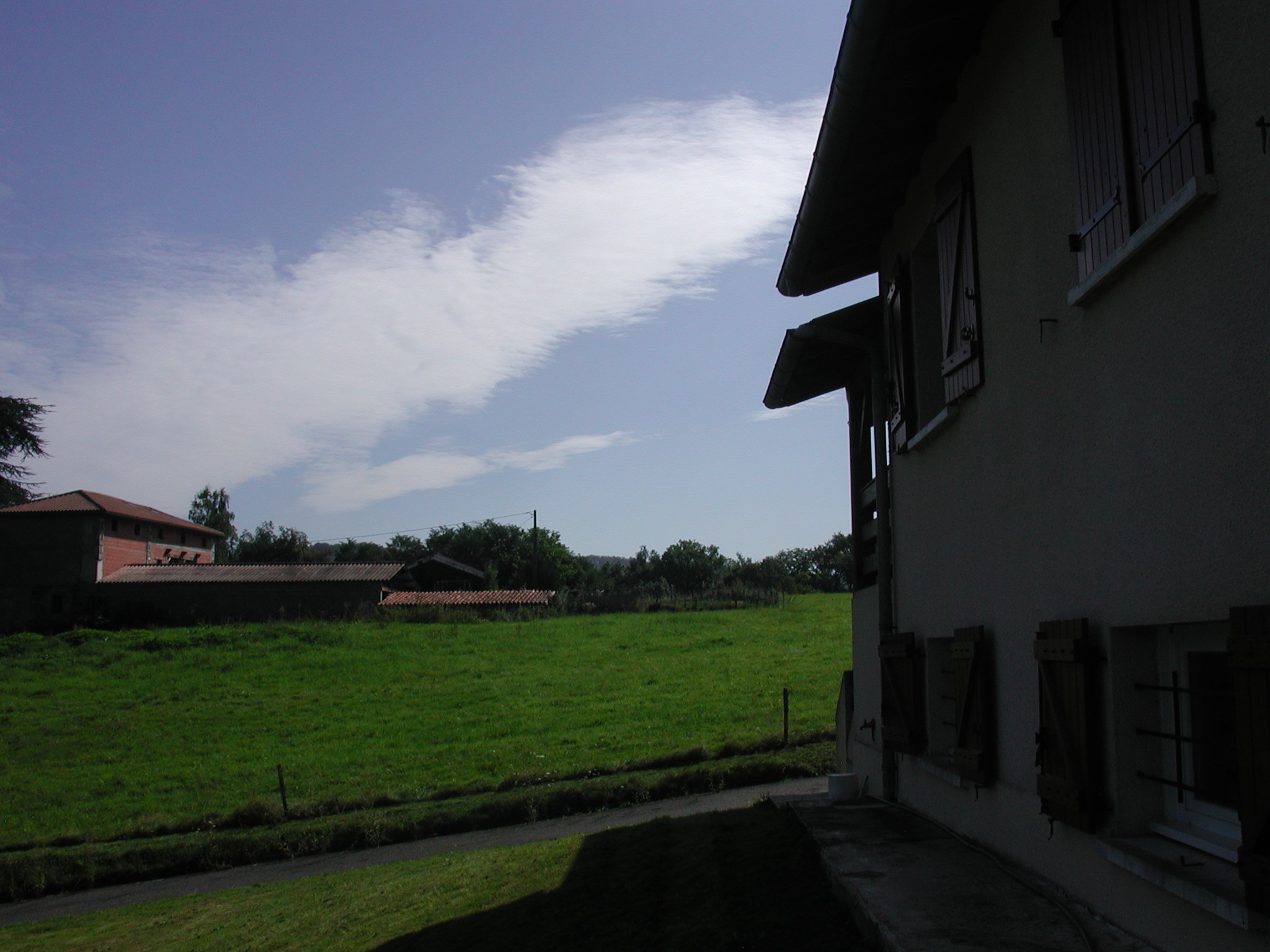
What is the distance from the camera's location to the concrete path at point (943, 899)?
384 centimetres

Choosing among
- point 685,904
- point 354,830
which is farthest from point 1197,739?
point 354,830

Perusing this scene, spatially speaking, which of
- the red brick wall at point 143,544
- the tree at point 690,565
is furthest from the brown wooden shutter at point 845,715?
the tree at point 690,565

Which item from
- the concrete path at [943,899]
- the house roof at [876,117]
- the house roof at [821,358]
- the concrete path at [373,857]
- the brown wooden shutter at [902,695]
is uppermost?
the house roof at [876,117]

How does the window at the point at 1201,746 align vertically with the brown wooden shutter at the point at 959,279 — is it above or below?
below

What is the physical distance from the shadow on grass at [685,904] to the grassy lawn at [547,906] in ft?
0.04

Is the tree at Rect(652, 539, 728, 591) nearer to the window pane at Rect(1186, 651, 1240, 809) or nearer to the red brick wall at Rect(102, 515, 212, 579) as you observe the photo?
the red brick wall at Rect(102, 515, 212, 579)

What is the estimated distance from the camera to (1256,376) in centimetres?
290

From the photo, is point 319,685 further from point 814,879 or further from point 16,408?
point 16,408

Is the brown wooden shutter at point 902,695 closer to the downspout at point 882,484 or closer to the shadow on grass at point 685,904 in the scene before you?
the downspout at point 882,484

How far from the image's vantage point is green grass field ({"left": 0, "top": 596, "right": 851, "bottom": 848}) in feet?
61.1

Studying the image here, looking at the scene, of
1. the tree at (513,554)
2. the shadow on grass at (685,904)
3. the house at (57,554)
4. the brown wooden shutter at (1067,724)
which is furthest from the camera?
the tree at (513,554)

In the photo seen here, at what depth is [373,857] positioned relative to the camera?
13797 millimetres

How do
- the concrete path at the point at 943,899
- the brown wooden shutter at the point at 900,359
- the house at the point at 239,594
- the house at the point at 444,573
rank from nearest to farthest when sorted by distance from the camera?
the concrete path at the point at 943,899, the brown wooden shutter at the point at 900,359, the house at the point at 239,594, the house at the point at 444,573

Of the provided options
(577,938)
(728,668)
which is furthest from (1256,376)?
(728,668)
